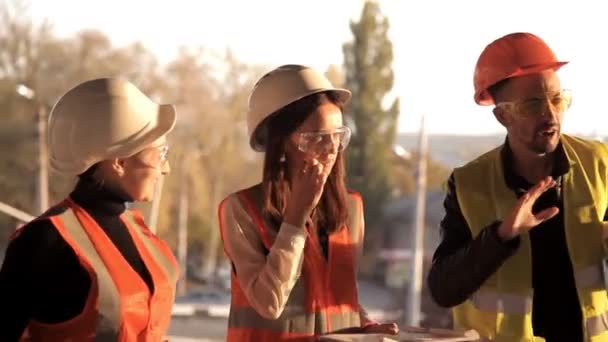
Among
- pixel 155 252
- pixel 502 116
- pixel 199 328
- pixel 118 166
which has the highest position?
pixel 502 116

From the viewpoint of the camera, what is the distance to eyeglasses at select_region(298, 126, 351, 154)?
2.11m

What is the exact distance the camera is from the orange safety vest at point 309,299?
83.5 inches

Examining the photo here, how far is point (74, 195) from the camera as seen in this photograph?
201 centimetres

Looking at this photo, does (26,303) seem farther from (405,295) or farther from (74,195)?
(405,295)

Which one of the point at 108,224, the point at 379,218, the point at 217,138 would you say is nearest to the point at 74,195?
the point at 108,224

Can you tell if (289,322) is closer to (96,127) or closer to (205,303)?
(96,127)

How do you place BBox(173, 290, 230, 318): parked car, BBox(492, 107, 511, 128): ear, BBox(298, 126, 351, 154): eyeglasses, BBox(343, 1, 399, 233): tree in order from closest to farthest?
BBox(298, 126, 351, 154): eyeglasses, BBox(492, 107, 511, 128): ear, BBox(173, 290, 230, 318): parked car, BBox(343, 1, 399, 233): tree

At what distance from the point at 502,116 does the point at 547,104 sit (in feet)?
0.37

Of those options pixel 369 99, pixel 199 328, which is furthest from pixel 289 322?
pixel 369 99

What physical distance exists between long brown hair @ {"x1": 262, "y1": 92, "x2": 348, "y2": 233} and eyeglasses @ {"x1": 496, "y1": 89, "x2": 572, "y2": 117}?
352mm

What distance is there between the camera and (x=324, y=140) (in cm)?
212

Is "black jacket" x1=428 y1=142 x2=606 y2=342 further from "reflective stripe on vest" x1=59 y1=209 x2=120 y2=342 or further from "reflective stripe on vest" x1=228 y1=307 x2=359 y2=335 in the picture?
"reflective stripe on vest" x1=59 y1=209 x2=120 y2=342

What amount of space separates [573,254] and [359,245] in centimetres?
41

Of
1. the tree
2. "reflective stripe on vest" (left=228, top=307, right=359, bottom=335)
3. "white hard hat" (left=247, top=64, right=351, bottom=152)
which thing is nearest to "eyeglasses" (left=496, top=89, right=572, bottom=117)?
"white hard hat" (left=247, top=64, right=351, bottom=152)
